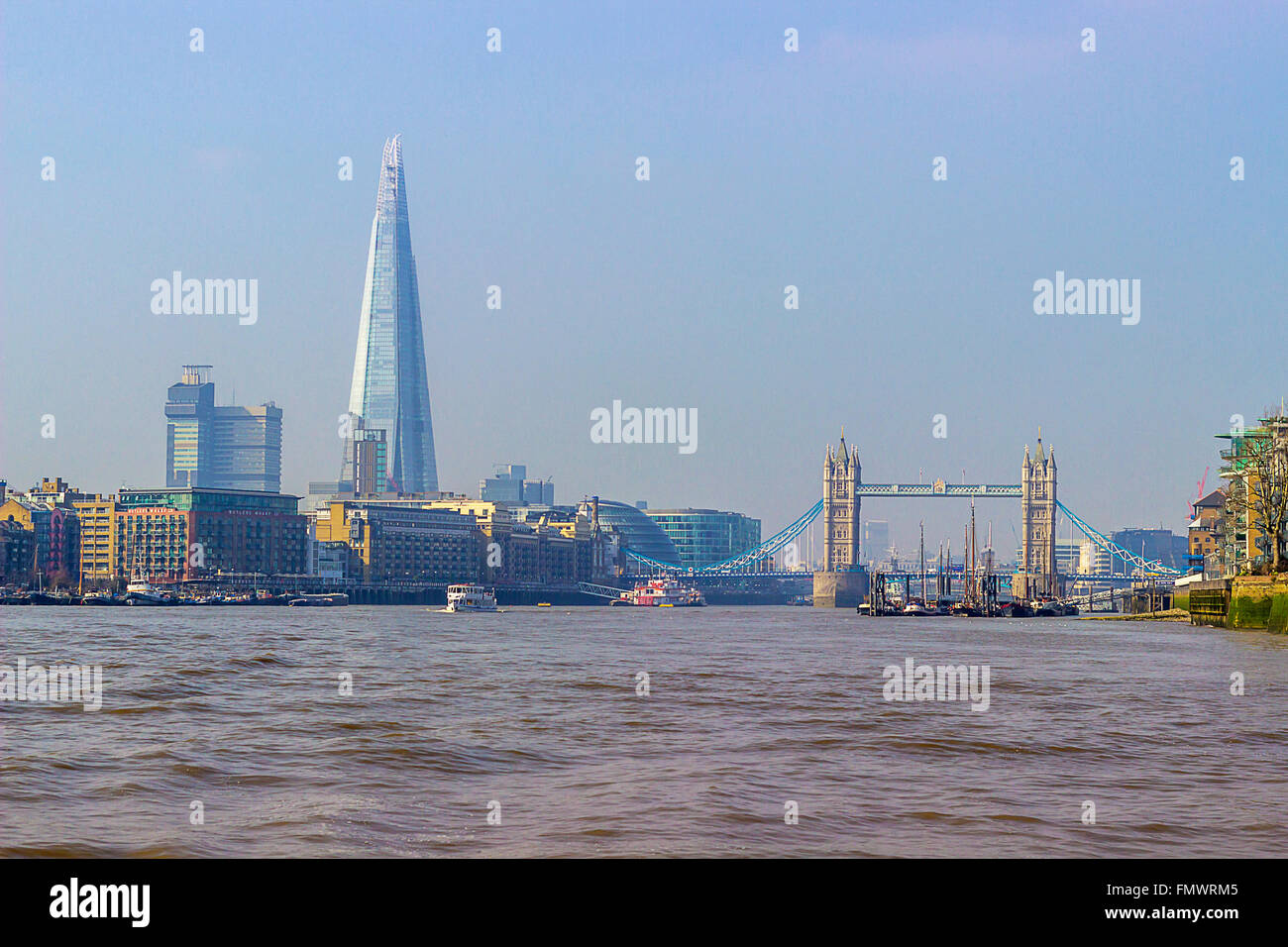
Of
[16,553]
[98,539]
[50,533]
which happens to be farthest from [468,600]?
[50,533]

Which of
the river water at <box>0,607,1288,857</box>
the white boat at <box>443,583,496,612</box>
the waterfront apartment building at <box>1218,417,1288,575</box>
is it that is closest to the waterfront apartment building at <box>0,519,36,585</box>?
the white boat at <box>443,583,496,612</box>

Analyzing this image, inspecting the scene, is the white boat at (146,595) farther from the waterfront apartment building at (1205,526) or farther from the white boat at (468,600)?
the waterfront apartment building at (1205,526)

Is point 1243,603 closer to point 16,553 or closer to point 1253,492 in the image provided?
point 1253,492

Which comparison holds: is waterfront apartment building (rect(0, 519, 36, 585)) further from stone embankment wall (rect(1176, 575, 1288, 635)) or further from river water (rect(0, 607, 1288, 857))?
river water (rect(0, 607, 1288, 857))

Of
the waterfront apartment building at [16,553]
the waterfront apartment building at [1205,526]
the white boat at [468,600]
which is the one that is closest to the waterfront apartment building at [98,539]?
the waterfront apartment building at [16,553]

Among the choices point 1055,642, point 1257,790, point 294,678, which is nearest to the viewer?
point 1257,790
